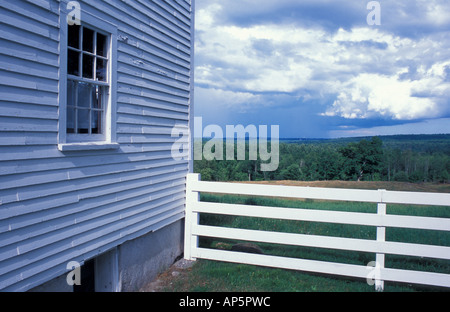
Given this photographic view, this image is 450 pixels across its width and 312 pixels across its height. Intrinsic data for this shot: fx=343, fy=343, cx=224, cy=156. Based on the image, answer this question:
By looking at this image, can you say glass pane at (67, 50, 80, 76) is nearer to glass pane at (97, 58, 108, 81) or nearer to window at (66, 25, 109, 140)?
window at (66, 25, 109, 140)

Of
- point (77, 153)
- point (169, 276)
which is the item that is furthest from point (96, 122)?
point (169, 276)

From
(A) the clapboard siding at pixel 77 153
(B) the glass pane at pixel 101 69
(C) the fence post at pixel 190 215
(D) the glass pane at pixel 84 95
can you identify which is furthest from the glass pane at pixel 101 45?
(C) the fence post at pixel 190 215

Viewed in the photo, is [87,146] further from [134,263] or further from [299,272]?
[299,272]

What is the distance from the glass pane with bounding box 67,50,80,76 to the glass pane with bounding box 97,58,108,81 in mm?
408

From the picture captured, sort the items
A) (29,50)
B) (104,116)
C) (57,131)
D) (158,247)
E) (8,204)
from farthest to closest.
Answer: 1. (158,247)
2. (104,116)
3. (57,131)
4. (29,50)
5. (8,204)

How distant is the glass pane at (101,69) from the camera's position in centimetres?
448

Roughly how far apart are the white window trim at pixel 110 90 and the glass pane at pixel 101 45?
0.26 ft

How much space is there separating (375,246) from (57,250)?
4.29 meters

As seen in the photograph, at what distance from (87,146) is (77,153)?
0.14 metres

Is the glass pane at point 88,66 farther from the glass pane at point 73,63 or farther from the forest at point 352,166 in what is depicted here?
the forest at point 352,166

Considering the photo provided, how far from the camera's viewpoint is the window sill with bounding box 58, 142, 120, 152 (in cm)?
366
